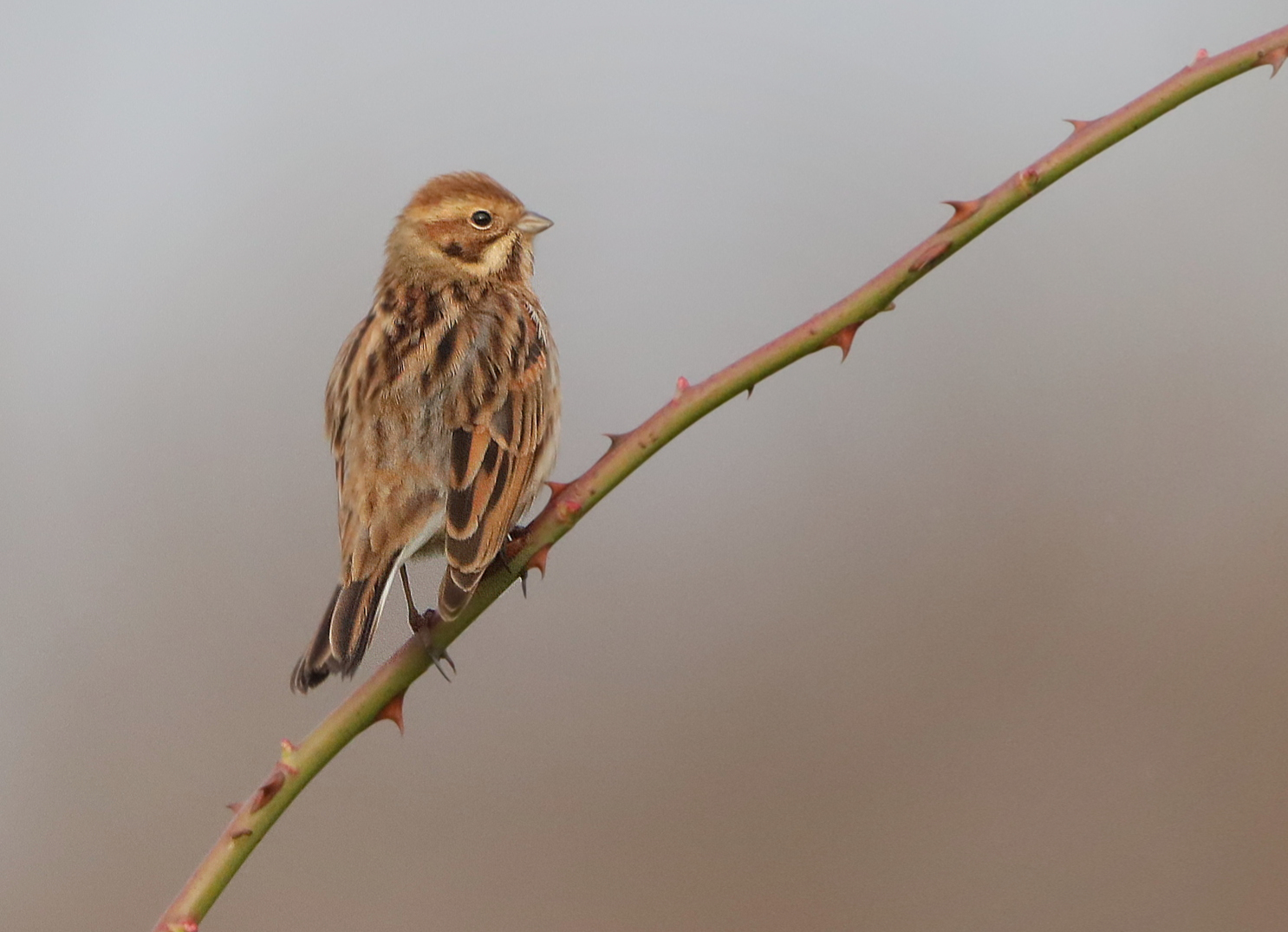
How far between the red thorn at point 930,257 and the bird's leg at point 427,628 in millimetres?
811

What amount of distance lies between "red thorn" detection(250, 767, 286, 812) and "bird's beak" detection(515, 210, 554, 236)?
1688mm

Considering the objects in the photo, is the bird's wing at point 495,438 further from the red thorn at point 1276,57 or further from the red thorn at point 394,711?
the red thorn at point 1276,57

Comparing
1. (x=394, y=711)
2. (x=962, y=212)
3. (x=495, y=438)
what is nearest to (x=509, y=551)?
(x=495, y=438)

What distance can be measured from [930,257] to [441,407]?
3.97 feet

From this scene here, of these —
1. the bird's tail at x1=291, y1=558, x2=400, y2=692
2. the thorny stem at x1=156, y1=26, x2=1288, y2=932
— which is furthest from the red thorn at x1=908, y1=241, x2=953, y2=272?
the bird's tail at x1=291, y1=558, x2=400, y2=692

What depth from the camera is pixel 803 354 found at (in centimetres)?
159

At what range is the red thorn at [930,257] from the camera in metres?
1.56

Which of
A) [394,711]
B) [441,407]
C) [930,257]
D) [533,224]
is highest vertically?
[533,224]

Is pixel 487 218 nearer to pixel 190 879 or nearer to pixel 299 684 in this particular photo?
pixel 299 684

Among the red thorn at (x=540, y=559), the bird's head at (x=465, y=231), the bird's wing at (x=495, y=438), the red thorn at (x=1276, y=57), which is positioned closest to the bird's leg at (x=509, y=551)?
the bird's wing at (x=495, y=438)

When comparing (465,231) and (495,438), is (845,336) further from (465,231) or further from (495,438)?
(465,231)

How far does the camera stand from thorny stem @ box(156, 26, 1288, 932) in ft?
4.81

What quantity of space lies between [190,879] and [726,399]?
32.4 inches

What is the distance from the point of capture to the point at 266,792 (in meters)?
1.46
